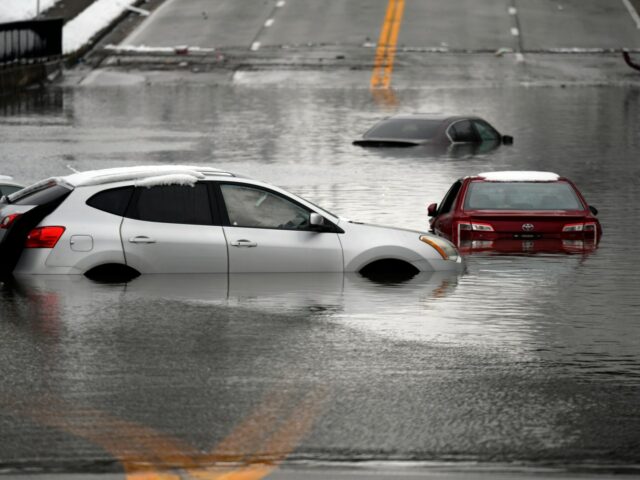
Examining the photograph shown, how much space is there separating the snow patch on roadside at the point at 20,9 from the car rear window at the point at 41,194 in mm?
48506

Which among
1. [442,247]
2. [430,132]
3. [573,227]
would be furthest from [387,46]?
[442,247]

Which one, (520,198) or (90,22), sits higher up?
(520,198)

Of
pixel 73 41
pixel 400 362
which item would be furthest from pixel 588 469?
pixel 73 41

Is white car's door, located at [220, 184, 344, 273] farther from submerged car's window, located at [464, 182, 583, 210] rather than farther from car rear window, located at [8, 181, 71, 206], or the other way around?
submerged car's window, located at [464, 182, 583, 210]

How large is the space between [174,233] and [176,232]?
2 centimetres

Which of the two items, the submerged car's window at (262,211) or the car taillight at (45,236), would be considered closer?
the car taillight at (45,236)

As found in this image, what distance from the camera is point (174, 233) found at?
15555mm

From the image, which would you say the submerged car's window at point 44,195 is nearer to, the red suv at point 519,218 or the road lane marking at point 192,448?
the road lane marking at point 192,448

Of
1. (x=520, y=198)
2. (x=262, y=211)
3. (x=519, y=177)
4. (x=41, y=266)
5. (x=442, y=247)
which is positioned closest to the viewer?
(x=41, y=266)

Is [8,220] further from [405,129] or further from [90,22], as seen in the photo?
[90,22]

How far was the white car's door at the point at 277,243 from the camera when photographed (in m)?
15.7

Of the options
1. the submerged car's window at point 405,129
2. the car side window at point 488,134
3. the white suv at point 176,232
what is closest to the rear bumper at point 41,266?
the white suv at point 176,232

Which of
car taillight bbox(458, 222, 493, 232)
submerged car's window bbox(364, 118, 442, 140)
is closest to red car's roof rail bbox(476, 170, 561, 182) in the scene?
car taillight bbox(458, 222, 493, 232)

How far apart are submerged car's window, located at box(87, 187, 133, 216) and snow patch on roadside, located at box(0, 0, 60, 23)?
161ft
